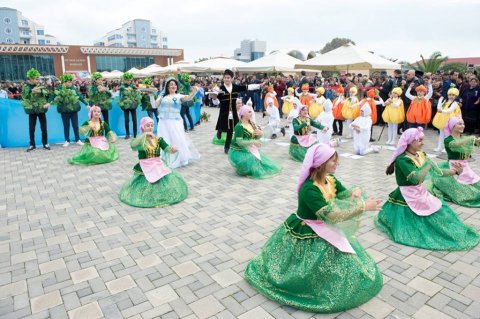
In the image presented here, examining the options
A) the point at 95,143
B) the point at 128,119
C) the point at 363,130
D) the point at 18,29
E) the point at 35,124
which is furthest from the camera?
the point at 18,29

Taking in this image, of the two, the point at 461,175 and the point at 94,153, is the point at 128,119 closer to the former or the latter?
the point at 94,153

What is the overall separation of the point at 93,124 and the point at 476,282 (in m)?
7.99

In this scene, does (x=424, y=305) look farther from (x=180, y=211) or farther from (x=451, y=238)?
(x=180, y=211)

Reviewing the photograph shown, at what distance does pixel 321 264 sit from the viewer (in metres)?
3.18

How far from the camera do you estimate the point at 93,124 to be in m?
8.66

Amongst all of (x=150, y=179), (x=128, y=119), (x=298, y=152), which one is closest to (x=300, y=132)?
(x=298, y=152)

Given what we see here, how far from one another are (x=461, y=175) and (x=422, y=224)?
6.13 feet

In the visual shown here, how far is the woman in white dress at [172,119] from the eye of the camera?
822 centimetres

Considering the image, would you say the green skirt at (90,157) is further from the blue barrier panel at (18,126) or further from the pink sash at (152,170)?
the blue barrier panel at (18,126)

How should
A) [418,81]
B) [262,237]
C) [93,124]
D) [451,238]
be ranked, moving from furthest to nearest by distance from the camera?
[418,81] → [93,124] → [262,237] → [451,238]

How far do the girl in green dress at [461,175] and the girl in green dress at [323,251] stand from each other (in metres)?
3.27

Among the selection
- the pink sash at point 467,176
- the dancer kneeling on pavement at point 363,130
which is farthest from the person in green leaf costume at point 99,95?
the pink sash at point 467,176

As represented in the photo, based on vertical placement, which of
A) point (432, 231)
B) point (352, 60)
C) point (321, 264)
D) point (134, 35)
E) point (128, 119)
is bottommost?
point (432, 231)

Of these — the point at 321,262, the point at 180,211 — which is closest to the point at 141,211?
the point at 180,211
